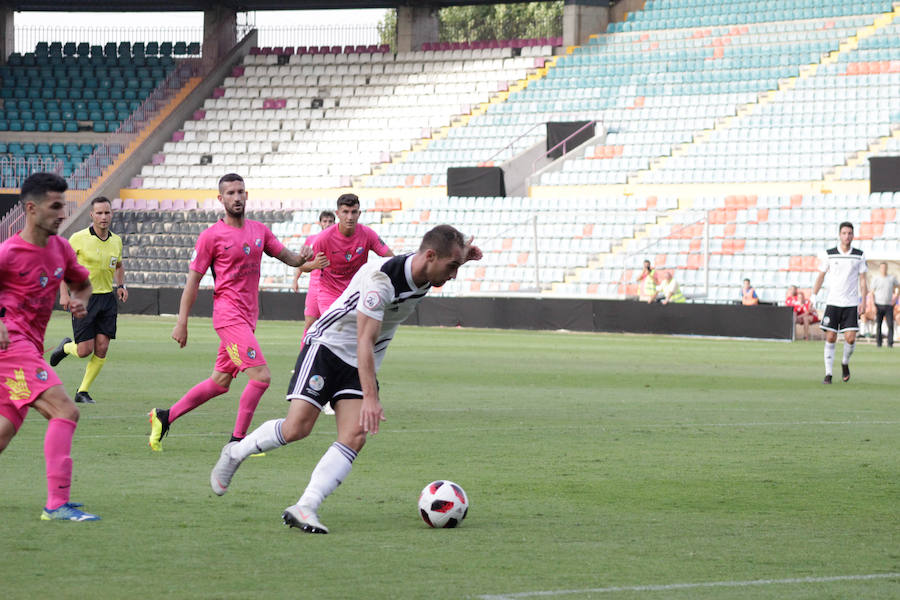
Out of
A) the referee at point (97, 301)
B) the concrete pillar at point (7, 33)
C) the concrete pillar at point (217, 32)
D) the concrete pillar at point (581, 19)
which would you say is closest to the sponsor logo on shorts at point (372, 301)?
the referee at point (97, 301)

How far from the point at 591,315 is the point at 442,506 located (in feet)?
88.9

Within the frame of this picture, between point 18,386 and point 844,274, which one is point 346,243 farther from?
point 844,274

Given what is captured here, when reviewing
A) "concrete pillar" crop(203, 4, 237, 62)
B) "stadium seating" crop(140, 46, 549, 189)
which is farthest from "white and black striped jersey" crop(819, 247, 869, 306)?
"concrete pillar" crop(203, 4, 237, 62)

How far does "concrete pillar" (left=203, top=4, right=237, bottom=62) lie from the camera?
5269cm

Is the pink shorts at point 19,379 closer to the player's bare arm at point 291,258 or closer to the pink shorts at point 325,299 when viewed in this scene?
the player's bare arm at point 291,258

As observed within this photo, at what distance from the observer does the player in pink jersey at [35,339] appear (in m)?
7.18

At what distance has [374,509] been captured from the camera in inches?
314

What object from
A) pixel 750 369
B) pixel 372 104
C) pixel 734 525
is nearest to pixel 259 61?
pixel 372 104

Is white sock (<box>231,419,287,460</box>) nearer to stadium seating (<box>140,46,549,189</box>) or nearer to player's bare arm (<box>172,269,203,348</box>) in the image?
player's bare arm (<box>172,269,203,348</box>)

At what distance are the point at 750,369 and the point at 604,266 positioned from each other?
1565 cm

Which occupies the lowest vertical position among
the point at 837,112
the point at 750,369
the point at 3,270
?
the point at 750,369

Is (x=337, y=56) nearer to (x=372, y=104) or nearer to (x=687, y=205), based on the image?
(x=372, y=104)

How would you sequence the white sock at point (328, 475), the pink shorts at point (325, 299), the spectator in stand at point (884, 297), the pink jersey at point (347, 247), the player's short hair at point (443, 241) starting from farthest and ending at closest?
the spectator in stand at point (884, 297)
the pink shorts at point (325, 299)
the pink jersey at point (347, 247)
the white sock at point (328, 475)
the player's short hair at point (443, 241)

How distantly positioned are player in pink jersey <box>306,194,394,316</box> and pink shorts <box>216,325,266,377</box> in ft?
9.12
